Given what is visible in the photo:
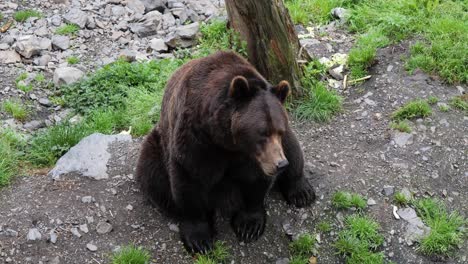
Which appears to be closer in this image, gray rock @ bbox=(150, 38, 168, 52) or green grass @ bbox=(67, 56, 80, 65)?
green grass @ bbox=(67, 56, 80, 65)

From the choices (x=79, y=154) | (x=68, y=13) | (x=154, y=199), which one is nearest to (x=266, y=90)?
(x=154, y=199)

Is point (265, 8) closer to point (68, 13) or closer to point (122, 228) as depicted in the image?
point (122, 228)

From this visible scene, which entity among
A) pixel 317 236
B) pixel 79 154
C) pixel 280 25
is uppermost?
pixel 280 25

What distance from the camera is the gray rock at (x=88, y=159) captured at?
5.68 meters

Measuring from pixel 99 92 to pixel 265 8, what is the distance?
246cm

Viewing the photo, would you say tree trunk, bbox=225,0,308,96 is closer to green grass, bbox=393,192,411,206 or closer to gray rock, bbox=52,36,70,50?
green grass, bbox=393,192,411,206

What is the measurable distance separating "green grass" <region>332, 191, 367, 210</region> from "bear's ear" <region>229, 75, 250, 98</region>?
70.2 inches

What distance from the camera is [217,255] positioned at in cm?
502

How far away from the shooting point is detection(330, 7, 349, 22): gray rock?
820 cm

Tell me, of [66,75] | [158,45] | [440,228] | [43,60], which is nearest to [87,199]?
[66,75]

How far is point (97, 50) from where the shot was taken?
27.9 feet

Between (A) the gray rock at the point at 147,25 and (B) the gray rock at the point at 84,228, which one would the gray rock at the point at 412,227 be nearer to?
(B) the gray rock at the point at 84,228

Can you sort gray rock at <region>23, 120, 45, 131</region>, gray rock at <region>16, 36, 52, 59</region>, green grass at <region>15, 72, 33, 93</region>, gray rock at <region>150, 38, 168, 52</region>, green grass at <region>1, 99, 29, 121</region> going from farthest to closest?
gray rock at <region>150, 38, 168, 52</region>
gray rock at <region>16, 36, 52, 59</region>
green grass at <region>15, 72, 33, 93</region>
green grass at <region>1, 99, 29, 121</region>
gray rock at <region>23, 120, 45, 131</region>

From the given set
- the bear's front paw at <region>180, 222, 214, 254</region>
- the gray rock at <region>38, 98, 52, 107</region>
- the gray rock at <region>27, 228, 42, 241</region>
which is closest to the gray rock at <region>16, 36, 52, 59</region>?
the gray rock at <region>38, 98, 52, 107</region>
